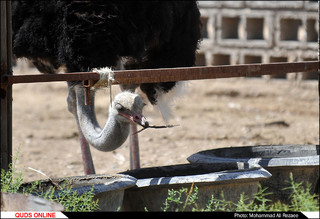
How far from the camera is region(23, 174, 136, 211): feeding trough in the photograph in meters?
3.28

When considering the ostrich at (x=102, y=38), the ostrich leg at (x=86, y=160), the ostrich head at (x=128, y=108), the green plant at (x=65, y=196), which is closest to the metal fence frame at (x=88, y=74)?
the green plant at (x=65, y=196)

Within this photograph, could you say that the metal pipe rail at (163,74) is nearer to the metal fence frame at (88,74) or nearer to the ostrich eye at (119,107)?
the metal fence frame at (88,74)

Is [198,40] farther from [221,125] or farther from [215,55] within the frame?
[215,55]

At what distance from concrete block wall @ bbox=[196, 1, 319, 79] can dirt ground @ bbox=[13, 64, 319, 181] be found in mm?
296

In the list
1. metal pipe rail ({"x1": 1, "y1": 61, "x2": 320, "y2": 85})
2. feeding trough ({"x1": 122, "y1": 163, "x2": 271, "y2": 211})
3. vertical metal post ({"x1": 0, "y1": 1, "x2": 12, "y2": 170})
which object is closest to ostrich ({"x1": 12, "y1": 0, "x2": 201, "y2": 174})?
feeding trough ({"x1": 122, "y1": 163, "x2": 271, "y2": 211})

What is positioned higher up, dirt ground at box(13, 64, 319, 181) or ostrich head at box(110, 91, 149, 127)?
ostrich head at box(110, 91, 149, 127)

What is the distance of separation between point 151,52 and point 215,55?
325 centimetres

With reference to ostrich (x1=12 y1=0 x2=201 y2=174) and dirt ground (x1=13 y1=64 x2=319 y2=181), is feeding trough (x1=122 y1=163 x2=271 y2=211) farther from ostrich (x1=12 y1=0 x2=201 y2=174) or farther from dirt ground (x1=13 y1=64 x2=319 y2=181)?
dirt ground (x1=13 y1=64 x2=319 y2=181)

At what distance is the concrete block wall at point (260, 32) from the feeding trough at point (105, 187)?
4485mm

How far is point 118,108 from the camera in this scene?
4.02m

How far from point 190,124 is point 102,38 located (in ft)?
9.69

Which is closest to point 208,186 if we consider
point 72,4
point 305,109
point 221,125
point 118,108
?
point 118,108

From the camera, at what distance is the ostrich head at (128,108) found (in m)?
3.94

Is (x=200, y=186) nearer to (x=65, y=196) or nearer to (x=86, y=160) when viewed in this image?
(x=65, y=196)
